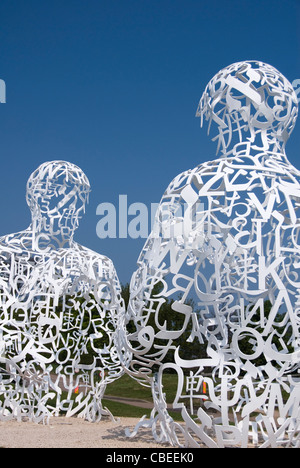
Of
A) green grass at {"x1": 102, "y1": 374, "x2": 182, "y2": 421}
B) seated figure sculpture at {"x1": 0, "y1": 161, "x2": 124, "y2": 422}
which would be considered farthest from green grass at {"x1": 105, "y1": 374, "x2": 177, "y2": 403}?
seated figure sculpture at {"x1": 0, "y1": 161, "x2": 124, "y2": 422}

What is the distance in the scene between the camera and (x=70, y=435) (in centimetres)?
700

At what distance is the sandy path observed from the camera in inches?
245

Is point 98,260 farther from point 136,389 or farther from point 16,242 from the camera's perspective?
point 136,389

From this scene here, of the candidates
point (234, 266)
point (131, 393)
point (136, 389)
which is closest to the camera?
point (234, 266)

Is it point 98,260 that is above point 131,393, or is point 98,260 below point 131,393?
above

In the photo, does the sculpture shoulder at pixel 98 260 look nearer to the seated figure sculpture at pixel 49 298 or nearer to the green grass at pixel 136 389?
the seated figure sculpture at pixel 49 298

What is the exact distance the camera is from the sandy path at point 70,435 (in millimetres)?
6223

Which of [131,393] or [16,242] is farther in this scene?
[131,393]

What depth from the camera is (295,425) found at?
5055mm

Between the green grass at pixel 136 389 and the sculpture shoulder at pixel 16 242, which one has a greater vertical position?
the sculpture shoulder at pixel 16 242

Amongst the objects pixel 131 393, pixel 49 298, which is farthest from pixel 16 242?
pixel 131 393

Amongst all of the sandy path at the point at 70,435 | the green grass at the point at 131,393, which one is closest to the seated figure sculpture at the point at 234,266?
the sandy path at the point at 70,435

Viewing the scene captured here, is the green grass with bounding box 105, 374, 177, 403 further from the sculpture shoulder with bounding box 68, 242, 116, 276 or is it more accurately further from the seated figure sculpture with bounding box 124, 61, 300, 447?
the seated figure sculpture with bounding box 124, 61, 300, 447
